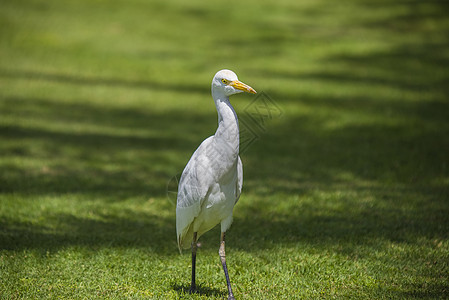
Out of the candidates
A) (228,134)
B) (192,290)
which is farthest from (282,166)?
(228,134)

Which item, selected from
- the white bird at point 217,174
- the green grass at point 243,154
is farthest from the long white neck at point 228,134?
the green grass at point 243,154

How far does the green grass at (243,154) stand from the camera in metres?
5.12

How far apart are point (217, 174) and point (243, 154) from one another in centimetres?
468

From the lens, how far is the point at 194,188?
14.4 ft

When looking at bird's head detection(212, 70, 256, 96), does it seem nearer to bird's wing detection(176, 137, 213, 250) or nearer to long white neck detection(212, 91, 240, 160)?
long white neck detection(212, 91, 240, 160)

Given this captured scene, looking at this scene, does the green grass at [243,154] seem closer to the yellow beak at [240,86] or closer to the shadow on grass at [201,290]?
the shadow on grass at [201,290]

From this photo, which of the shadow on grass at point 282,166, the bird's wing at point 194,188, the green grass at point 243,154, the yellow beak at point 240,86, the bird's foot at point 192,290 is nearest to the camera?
the yellow beak at point 240,86

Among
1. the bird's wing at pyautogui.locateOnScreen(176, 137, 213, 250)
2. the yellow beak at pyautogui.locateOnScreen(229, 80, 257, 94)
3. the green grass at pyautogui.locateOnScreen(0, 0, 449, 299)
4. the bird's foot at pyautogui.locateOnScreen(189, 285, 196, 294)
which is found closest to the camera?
the yellow beak at pyautogui.locateOnScreen(229, 80, 257, 94)

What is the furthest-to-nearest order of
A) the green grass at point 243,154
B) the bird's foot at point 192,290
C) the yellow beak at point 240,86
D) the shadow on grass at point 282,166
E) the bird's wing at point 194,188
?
the shadow on grass at point 282,166, the green grass at point 243,154, the bird's foot at point 192,290, the bird's wing at point 194,188, the yellow beak at point 240,86

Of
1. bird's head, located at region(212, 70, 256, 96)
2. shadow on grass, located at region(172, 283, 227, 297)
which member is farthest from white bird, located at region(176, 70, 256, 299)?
shadow on grass, located at region(172, 283, 227, 297)

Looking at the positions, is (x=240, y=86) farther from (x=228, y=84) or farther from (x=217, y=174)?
(x=217, y=174)

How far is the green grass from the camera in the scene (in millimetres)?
5121

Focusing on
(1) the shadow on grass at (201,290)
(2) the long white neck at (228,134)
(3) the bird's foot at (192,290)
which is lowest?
(1) the shadow on grass at (201,290)

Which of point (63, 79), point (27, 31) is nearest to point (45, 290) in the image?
point (63, 79)
